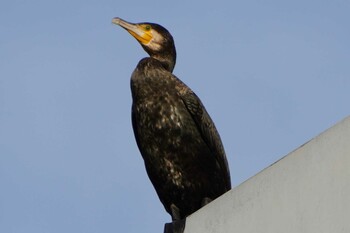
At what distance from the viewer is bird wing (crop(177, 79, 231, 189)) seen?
9188 mm

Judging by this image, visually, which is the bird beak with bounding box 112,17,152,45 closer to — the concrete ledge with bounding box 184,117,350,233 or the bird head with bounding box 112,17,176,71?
the bird head with bounding box 112,17,176,71

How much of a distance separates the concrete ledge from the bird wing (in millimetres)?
2076

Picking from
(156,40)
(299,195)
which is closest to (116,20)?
(156,40)

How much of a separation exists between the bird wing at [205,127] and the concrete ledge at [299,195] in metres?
2.08

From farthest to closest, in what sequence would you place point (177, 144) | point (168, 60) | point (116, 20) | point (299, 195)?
point (116, 20) → point (168, 60) → point (177, 144) → point (299, 195)

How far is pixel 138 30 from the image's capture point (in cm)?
997

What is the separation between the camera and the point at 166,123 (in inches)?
356

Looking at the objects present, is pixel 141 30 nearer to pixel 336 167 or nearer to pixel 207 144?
pixel 207 144

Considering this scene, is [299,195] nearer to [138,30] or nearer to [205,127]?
[205,127]

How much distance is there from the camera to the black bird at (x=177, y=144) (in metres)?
9.05

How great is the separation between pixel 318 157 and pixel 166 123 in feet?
9.33

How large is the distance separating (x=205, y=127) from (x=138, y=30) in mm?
1209

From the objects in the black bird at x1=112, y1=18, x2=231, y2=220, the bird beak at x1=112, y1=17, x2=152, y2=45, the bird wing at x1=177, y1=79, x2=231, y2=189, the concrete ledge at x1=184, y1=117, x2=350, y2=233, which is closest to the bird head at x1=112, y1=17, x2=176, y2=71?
the bird beak at x1=112, y1=17, x2=152, y2=45

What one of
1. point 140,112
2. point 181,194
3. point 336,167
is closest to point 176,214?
point 181,194
